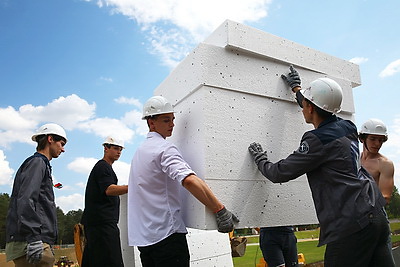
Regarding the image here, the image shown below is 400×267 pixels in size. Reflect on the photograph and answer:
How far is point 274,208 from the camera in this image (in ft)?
10.3

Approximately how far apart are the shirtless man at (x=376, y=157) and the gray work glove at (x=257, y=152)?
4.07 feet

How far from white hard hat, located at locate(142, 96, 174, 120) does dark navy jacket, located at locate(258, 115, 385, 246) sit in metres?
1.10

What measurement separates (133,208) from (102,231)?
5.25 feet

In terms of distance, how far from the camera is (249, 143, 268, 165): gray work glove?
9.61 ft

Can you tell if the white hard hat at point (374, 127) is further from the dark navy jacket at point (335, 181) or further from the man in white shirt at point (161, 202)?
the man in white shirt at point (161, 202)

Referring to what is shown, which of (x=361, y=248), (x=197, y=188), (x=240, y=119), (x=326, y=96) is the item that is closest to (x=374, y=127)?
(x=326, y=96)

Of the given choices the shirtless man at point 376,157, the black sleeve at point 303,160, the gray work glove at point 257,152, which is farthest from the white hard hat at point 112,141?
the shirtless man at point 376,157

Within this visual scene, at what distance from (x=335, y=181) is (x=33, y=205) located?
2482mm

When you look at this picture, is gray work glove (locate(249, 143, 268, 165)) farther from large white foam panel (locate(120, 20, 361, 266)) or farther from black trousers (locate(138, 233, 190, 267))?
black trousers (locate(138, 233, 190, 267))

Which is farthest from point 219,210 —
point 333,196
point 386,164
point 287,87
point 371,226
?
point 386,164

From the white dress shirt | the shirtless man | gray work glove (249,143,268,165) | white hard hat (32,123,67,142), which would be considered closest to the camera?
the white dress shirt

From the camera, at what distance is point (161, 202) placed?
100 inches

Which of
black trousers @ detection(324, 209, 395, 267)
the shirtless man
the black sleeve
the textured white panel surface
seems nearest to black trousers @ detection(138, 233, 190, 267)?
the textured white panel surface

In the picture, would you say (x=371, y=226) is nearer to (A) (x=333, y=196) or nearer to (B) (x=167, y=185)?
(A) (x=333, y=196)
